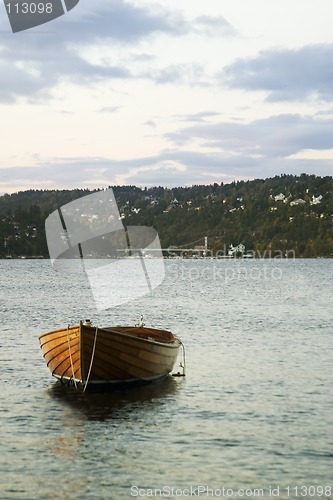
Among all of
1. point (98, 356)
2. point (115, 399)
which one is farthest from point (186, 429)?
point (98, 356)

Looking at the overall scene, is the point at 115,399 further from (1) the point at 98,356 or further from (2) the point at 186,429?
(2) the point at 186,429

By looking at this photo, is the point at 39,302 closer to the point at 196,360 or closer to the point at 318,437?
the point at 196,360

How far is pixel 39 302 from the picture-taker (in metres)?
80.8

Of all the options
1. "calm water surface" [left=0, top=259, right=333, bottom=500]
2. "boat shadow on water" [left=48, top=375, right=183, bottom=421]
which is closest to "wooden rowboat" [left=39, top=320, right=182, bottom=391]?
"boat shadow on water" [left=48, top=375, right=183, bottom=421]

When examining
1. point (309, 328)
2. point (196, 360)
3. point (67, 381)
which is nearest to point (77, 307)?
point (309, 328)

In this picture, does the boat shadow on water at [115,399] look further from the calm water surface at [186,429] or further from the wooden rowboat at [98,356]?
the wooden rowboat at [98,356]

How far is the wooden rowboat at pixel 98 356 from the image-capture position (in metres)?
27.8

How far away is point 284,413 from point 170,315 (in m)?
38.3

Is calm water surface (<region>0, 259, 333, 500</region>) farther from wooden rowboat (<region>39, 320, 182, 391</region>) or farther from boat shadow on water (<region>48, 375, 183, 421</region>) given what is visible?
wooden rowboat (<region>39, 320, 182, 391</region>)

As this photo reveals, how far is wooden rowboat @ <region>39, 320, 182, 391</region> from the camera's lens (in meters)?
27.8

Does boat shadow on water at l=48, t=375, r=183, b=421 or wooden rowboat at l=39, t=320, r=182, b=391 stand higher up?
wooden rowboat at l=39, t=320, r=182, b=391

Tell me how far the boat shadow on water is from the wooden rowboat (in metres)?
0.36

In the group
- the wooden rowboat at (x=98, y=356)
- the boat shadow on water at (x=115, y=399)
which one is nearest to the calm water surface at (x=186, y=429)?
the boat shadow on water at (x=115, y=399)

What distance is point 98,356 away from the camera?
91.8ft
